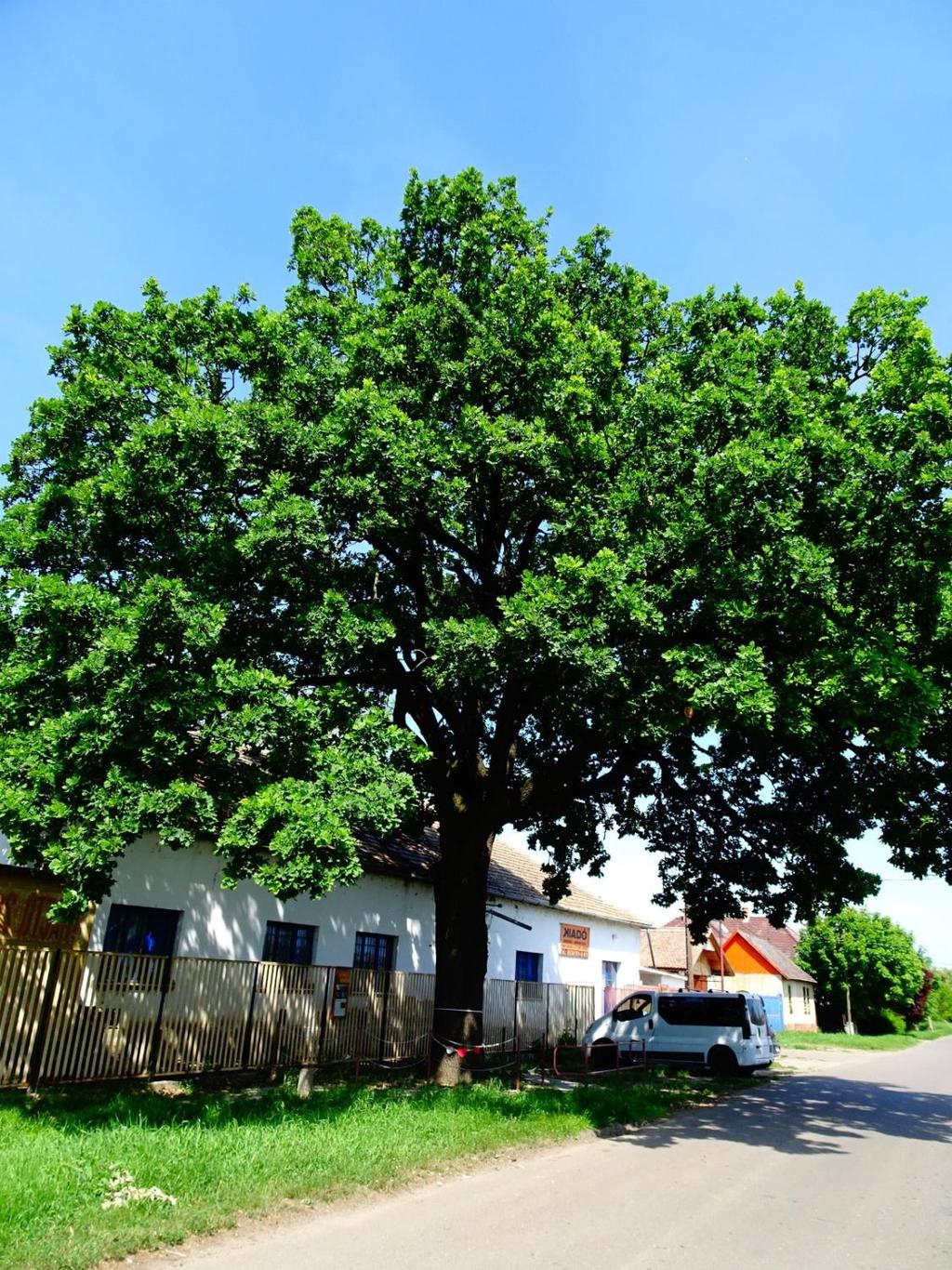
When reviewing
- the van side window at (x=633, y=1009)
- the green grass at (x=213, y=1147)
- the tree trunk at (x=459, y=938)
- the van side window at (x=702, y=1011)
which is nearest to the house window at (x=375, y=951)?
the tree trunk at (x=459, y=938)

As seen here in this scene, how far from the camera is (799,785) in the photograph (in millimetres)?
16078

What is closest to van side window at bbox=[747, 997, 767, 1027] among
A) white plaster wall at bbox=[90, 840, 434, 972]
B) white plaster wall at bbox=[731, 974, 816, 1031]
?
white plaster wall at bbox=[90, 840, 434, 972]

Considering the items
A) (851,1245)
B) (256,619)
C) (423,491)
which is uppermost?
(423,491)

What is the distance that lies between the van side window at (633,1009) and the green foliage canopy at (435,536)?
35.7 ft

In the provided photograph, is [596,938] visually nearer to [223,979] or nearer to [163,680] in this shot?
[223,979]

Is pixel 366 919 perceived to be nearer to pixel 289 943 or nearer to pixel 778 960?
pixel 289 943

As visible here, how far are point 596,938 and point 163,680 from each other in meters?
25.0

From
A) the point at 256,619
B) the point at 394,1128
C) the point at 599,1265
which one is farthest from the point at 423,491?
the point at 599,1265

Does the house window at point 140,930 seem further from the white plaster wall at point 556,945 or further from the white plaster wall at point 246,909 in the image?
the white plaster wall at point 556,945

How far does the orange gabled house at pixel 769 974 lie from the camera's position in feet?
163

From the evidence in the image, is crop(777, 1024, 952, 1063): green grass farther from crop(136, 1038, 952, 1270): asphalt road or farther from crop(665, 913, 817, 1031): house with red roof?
crop(136, 1038, 952, 1270): asphalt road

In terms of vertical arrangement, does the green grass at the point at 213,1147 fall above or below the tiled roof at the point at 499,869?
below

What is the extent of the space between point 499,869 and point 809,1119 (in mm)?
14302

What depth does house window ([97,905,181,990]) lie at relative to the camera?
42.3 ft
